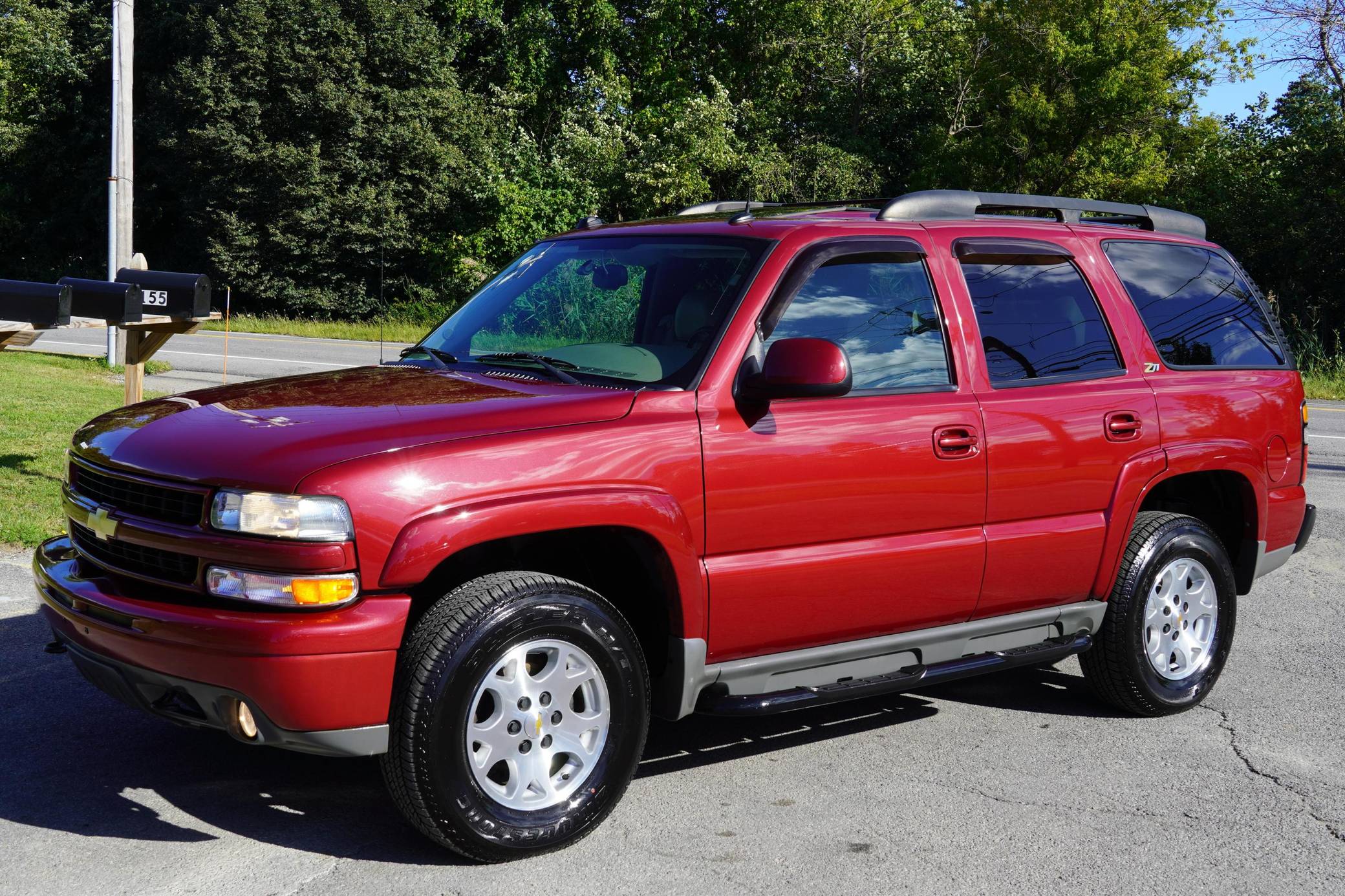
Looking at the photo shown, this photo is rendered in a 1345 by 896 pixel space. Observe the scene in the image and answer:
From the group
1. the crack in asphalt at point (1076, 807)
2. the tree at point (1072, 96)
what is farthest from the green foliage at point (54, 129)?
the crack in asphalt at point (1076, 807)

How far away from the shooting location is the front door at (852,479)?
13.5 ft

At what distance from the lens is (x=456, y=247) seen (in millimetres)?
35688

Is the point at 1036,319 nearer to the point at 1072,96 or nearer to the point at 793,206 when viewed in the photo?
the point at 793,206

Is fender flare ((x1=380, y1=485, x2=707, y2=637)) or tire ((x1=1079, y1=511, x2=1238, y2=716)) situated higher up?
fender flare ((x1=380, y1=485, x2=707, y2=637))

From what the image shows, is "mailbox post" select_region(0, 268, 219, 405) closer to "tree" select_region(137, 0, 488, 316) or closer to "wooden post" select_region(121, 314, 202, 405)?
"wooden post" select_region(121, 314, 202, 405)

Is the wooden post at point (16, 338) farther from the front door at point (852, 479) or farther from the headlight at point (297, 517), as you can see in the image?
the front door at point (852, 479)

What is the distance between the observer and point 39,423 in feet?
36.6

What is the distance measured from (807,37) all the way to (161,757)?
36.6 m

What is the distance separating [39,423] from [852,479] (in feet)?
29.8

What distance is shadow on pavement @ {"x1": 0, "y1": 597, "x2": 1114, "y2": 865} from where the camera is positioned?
13.0 feet

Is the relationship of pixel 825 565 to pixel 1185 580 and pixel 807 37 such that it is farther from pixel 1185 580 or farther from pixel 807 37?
pixel 807 37

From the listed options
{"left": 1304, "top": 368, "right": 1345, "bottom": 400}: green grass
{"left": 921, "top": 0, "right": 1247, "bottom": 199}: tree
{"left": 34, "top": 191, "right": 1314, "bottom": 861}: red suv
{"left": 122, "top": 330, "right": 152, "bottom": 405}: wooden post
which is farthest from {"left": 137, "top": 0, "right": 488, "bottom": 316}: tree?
{"left": 34, "top": 191, "right": 1314, "bottom": 861}: red suv

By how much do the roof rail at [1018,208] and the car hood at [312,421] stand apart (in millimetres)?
1505

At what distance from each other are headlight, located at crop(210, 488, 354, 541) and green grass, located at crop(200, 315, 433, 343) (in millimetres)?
23234
